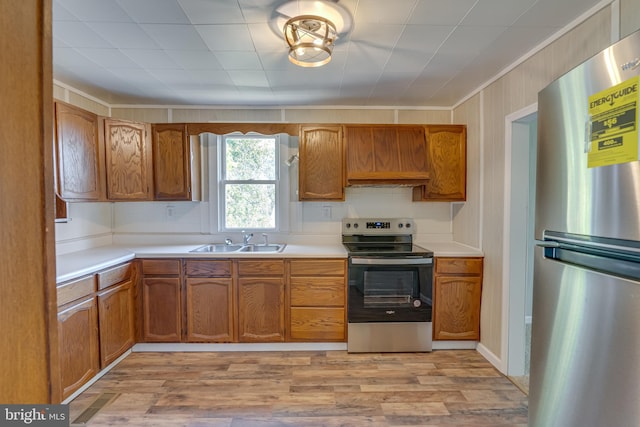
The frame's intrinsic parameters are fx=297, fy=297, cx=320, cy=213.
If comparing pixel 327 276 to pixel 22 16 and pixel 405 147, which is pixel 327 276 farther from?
pixel 22 16

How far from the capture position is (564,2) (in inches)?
59.7

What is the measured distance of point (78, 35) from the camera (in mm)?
1803

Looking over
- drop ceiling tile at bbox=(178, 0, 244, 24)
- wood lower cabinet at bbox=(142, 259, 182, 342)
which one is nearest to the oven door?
wood lower cabinet at bbox=(142, 259, 182, 342)

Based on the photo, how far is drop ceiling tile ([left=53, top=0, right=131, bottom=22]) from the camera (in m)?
1.51

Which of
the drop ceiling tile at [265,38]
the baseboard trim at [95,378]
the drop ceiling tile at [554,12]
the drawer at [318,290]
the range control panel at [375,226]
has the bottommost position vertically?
the baseboard trim at [95,378]

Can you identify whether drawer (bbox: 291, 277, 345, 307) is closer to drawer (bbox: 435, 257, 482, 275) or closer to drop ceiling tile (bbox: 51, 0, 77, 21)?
drawer (bbox: 435, 257, 482, 275)

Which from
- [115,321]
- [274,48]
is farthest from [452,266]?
[115,321]

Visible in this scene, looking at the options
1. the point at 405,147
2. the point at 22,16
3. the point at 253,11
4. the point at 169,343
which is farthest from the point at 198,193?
the point at 22,16

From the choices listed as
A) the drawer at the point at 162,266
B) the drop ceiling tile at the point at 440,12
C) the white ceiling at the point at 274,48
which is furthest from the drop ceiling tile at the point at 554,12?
the drawer at the point at 162,266

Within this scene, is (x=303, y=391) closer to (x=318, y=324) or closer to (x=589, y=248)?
(x=318, y=324)

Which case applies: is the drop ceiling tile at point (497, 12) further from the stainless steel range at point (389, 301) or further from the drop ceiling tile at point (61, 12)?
the drop ceiling tile at point (61, 12)

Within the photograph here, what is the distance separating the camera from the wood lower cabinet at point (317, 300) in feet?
8.61

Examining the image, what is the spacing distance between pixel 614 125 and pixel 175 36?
2.16 metres

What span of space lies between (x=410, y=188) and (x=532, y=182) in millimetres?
1111
